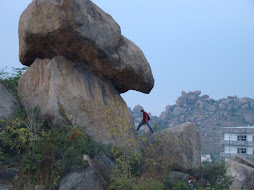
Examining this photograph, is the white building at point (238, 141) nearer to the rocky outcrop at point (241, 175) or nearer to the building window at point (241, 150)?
the building window at point (241, 150)

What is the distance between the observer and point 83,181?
11203 mm

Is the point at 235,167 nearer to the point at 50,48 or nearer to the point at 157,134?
the point at 157,134

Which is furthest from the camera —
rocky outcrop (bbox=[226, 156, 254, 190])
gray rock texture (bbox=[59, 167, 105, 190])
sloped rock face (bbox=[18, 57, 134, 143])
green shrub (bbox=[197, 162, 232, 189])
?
rocky outcrop (bbox=[226, 156, 254, 190])

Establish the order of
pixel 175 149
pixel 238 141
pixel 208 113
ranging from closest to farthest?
1. pixel 175 149
2. pixel 238 141
3. pixel 208 113

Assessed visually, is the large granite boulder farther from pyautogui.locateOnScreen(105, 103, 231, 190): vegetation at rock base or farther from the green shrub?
the green shrub

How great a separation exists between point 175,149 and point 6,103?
7588 mm

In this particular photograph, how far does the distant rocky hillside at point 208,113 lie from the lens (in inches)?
2970

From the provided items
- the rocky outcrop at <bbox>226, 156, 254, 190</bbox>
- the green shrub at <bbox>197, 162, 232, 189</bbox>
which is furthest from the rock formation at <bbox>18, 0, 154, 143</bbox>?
the rocky outcrop at <bbox>226, 156, 254, 190</bbox>

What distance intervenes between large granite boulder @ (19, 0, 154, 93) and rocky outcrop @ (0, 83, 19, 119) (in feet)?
6.17

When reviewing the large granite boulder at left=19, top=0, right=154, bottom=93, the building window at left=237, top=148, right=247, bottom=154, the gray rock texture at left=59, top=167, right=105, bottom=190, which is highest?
the large granite boulder at left=19, top=0, right=154, bottom=93

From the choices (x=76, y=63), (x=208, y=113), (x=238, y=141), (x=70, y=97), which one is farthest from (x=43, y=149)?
(x=208, y=113)

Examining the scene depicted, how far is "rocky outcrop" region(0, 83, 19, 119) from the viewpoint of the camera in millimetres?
14180

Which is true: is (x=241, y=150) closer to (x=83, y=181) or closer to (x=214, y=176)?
(x=214, y=176)

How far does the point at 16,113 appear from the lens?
14.2 m
